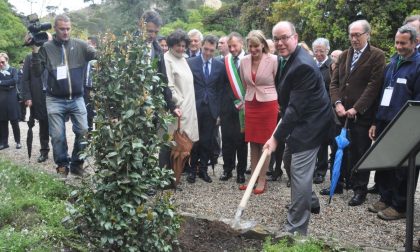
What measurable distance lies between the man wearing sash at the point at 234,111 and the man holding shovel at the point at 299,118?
6.03 feet

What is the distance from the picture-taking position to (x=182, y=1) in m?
34.8

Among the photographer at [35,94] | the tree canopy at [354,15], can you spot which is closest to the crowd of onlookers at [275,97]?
the photographer at [35,94]

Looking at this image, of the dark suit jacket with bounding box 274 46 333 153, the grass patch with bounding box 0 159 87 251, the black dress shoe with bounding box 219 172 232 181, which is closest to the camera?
the grass patch with bounding box 0 159 87 251

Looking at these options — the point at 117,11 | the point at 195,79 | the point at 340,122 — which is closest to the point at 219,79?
the point at 195,79

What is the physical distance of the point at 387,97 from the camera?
16.3ft

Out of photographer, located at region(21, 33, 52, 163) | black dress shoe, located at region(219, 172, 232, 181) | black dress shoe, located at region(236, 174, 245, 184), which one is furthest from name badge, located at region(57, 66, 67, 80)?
black dress shoe, located at region(236, 174, 245, 184)

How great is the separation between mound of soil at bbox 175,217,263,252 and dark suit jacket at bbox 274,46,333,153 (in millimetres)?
940

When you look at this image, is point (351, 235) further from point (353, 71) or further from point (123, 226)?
point (123, 226)

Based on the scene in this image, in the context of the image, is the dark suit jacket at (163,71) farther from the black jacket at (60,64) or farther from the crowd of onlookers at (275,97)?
the black jacket at (60,64)

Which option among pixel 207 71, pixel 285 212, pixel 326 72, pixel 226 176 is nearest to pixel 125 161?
pixel 285 212

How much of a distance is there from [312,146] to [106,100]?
6.31 feet

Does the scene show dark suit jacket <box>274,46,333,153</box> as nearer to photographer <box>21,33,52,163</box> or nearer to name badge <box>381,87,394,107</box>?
name badge <box>381,87,394,107</box>

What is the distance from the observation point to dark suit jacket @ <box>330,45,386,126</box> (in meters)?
5.28

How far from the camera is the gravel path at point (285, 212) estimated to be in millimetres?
4492
